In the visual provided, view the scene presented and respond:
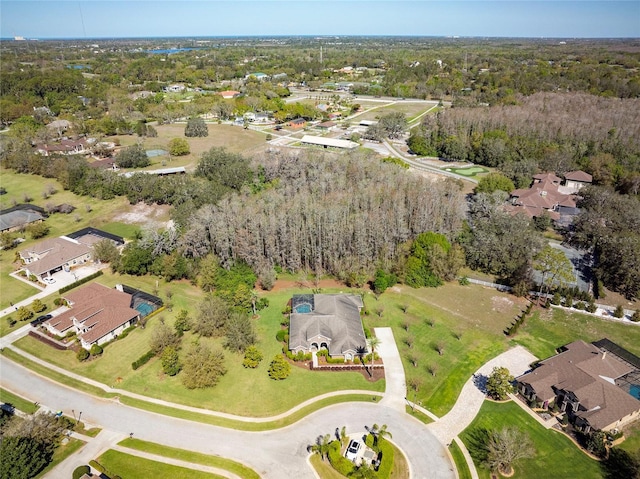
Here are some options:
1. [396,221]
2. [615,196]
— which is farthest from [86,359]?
[615,196]

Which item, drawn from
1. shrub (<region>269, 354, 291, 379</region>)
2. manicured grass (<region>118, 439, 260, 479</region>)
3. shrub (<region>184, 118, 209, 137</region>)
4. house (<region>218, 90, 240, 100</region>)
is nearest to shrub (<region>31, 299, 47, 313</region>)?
manicured grass (<region>118, 439, 260, 479</region>)

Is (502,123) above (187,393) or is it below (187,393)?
above

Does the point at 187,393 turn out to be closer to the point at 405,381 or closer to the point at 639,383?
the point at 405,381

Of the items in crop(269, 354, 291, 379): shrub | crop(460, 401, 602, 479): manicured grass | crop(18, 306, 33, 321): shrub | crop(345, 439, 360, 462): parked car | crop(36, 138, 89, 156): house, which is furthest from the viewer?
crop(36, 138, 89, 156): house

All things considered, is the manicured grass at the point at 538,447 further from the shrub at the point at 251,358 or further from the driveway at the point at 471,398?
the shrub at the point at 251,358

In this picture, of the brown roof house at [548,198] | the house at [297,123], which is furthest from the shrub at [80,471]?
the house at [297,123]

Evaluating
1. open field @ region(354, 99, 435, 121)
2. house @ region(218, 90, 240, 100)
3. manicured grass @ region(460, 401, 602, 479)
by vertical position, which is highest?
house @ region(218, 90, 240, 100)

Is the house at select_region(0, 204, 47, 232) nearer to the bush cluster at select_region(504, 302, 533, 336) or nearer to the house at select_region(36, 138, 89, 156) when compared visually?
the house at select_region(36, 138, 89, 156)
